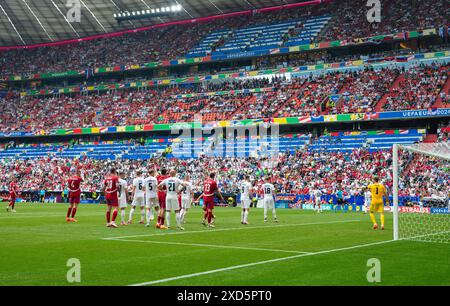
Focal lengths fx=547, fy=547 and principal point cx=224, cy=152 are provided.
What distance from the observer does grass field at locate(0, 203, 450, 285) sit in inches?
390

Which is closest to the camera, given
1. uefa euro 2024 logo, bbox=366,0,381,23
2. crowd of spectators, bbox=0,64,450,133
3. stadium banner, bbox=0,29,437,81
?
crowd of spectators, bbox=0,64,450,133

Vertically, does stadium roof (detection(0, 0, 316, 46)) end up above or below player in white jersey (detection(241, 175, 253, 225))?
above

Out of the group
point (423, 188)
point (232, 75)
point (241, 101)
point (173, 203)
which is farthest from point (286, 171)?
point (173, 203)

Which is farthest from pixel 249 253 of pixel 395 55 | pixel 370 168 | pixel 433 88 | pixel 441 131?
pixel 395 55

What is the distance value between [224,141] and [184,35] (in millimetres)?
22904

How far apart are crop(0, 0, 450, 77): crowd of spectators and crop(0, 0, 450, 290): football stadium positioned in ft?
0.86

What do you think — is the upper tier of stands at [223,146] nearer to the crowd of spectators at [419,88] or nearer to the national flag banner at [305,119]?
the national flag banner at [305,119]

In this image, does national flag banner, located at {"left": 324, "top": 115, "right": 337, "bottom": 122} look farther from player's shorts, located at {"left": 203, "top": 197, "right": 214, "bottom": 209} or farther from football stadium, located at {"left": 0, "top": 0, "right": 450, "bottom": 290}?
player's shorts, located at {"left": 203, "top": 197, "right": 214, "bottom": 209}

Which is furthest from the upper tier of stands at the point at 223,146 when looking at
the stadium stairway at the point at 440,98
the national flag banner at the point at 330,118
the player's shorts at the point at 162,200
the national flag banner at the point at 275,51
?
the player's shorts at the point at 162,200

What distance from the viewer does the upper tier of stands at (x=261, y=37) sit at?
6234 centimetres

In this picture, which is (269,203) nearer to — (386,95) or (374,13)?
(386,95)

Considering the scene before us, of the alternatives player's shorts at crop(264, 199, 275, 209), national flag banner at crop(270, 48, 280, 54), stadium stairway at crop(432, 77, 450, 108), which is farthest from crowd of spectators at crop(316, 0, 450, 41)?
player's shorts at crop(264, 199, 275, 209)

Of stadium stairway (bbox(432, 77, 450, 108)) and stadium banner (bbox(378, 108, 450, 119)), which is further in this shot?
stadium stairway (bbox(432, 77, 450, 108))
